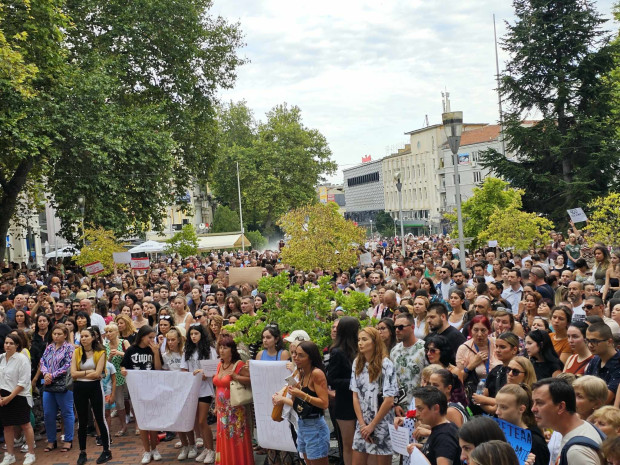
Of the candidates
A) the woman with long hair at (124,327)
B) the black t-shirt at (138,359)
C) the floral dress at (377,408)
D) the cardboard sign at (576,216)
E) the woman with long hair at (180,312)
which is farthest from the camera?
the cardboard sign at (576,216)

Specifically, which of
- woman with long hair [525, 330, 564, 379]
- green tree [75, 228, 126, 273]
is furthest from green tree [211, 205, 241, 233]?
woman with long hair [525, 330, 564, 379]

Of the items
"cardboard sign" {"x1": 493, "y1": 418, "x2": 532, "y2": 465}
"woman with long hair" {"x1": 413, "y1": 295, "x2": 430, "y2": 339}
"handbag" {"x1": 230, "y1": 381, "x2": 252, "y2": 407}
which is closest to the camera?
"cardboard sign" {"x1": 493, "y1": 418, "x2": 532, "y2": 465}

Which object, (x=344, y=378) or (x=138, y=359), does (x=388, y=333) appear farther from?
(x=138, y=359)

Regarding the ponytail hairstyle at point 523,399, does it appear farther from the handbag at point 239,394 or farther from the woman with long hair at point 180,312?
the woman with long hair at point 180,312

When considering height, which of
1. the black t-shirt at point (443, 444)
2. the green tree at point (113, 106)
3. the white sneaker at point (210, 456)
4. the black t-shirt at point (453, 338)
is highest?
the green tree at point (113, 106)

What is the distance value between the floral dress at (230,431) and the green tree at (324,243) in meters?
14.6

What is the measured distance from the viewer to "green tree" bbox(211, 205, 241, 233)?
78.2m

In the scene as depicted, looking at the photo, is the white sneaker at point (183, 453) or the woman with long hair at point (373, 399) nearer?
the woman with long hair at point (373, 399)

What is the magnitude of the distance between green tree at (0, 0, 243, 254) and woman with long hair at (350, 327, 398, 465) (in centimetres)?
1731

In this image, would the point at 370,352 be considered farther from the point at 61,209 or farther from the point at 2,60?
the point at 61,209

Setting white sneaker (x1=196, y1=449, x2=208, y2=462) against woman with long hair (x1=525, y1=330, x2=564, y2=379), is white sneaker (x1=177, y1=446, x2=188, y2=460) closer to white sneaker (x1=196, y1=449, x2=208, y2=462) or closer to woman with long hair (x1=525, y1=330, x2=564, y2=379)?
white sneaker (x1=196, y1=449, x2=208, y2=462)

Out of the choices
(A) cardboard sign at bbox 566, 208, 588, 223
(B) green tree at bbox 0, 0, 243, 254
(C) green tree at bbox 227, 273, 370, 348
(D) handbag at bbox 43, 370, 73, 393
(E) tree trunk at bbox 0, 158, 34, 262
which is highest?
(B) green tree at bbox 0, 0, 243, 254

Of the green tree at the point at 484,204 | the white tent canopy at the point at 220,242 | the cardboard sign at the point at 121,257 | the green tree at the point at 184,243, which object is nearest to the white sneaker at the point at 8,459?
the cardboard sign at the point at 121,257

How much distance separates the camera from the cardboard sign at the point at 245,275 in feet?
60.0
